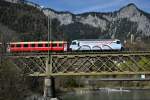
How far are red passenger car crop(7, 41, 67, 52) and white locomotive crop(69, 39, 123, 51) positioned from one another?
2409 mm

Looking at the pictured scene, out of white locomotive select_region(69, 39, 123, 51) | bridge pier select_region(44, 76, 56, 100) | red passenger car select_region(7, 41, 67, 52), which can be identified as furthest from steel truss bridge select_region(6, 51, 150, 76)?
white locomotive select_region(69, 39, 123, 51)

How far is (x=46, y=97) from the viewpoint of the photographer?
6481 centimetres

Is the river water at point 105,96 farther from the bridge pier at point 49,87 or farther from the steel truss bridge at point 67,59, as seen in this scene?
the bridge pier at point 49,87

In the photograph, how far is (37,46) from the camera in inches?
2923

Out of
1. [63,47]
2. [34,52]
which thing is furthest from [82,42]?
[34,52]

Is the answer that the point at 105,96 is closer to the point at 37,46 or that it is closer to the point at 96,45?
the point at 96,45

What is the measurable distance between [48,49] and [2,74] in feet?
73.0

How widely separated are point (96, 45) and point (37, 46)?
1037cm

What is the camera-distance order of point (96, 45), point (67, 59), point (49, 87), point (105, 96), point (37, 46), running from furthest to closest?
point (105, 96) → point (37, 46) → point (96, 45) → point (67, 59) → point (49, 87)

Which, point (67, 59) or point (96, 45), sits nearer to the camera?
point (67, 59)

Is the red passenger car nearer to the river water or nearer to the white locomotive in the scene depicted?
the white locomotive

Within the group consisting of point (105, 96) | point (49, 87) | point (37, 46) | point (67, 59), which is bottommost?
point (105, 96)

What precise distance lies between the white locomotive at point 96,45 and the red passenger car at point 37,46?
7.90ft

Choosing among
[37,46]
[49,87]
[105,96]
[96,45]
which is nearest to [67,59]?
[49,87]
